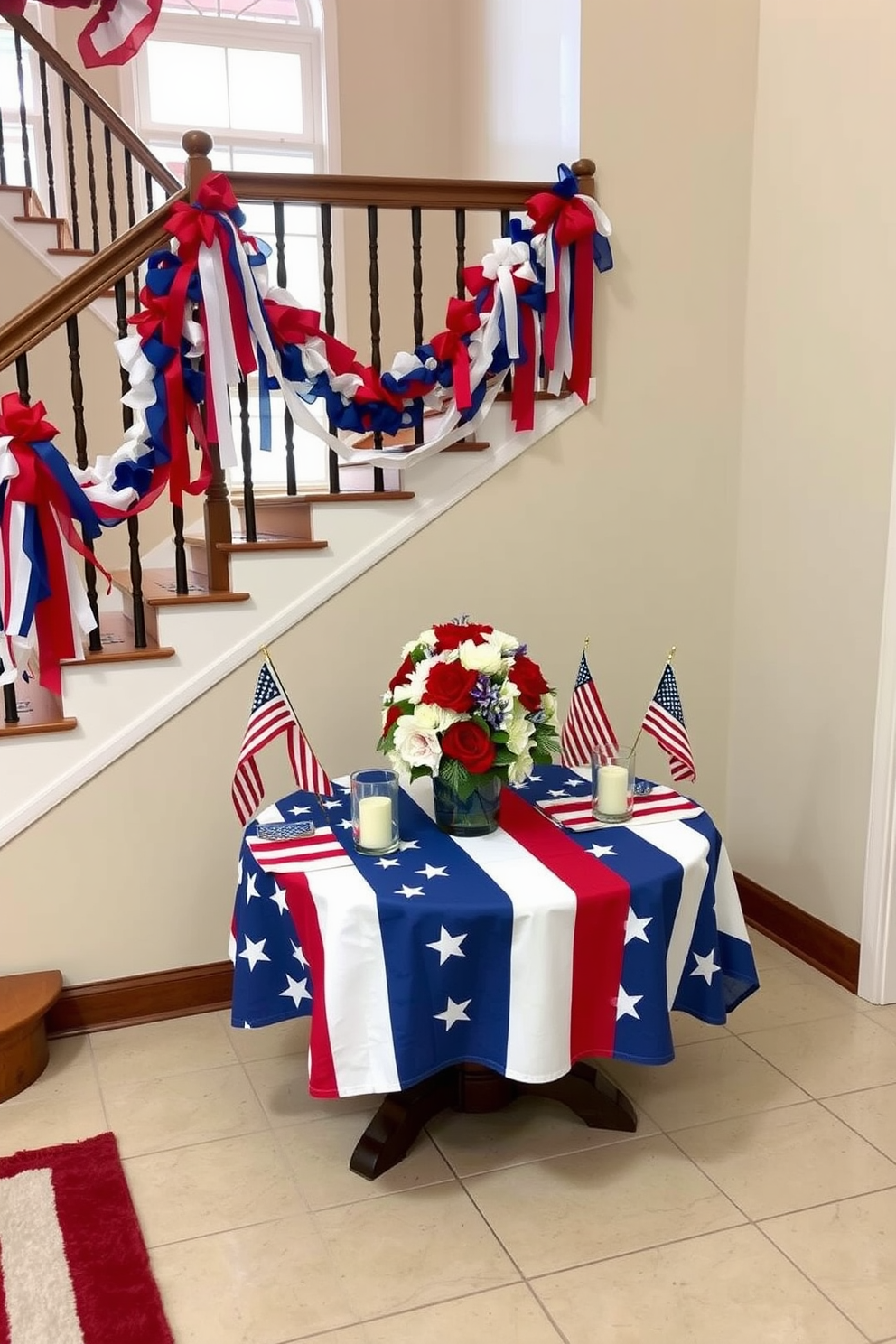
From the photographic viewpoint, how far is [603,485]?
131 inches

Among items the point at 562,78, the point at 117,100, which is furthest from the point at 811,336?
the point at 117,100

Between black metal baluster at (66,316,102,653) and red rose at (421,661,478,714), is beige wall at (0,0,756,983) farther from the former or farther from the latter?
red rose at (421,661,478,714)

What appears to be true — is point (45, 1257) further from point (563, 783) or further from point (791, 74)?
point (791, 74)

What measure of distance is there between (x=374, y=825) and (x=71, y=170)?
3.56 m

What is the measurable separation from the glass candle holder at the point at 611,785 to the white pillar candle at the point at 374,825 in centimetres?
50

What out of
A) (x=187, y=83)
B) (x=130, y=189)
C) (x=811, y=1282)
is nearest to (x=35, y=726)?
(x=811, y=1282)

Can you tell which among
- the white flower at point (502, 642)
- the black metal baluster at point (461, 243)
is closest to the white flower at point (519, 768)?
the white flower at point (502, 642)

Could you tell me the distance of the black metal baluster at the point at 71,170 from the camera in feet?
14.7

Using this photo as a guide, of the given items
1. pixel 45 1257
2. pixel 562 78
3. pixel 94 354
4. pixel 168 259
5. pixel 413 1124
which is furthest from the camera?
pixel 94 354

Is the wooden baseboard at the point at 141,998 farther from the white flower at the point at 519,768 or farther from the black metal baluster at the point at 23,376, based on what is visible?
the black metal baluster at the point at 23,376

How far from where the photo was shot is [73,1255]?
212 centimetres

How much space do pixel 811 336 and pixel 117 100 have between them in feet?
11.1

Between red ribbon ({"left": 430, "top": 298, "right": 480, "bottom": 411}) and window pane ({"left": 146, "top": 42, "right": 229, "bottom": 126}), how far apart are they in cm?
281

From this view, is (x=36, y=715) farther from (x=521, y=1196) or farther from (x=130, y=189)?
(x=130, y=189)
